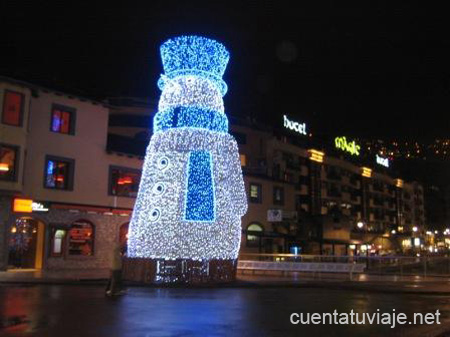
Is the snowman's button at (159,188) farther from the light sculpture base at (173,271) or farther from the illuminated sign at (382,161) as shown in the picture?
the illuminated sign at (382,161)

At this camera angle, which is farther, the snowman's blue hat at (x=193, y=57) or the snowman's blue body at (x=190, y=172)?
the snowman's blue hat at (x=193, y=57)

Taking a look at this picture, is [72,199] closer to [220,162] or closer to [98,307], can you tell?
[220,162]

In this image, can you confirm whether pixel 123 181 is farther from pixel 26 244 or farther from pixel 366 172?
pixel 366 172

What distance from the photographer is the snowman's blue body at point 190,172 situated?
71.3 feet

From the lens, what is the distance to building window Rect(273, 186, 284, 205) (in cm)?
5188

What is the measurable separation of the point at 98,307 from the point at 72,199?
20.2 metres

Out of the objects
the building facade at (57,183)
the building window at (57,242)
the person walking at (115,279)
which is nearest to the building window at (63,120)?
the building facade at (57,183)

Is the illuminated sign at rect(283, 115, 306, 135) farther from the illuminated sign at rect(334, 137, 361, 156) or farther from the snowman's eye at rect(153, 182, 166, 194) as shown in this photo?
the snowman's eye at rect(153, 182, 166, 194)

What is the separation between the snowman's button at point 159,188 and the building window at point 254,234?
84.8 ft

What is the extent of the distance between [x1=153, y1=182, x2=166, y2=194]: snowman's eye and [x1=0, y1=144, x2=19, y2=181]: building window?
38.2 ft

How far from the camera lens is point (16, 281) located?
23.1 metres

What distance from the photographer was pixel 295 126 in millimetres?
78562

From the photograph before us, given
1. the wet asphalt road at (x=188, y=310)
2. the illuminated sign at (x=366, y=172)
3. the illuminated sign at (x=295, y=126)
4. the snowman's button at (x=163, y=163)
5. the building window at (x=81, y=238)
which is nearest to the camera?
the wet asphalt road at (x=188, y=310)

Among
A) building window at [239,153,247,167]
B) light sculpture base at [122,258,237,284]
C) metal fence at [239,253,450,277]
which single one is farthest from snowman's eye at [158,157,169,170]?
building window at [239,153,247,167]
